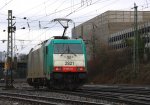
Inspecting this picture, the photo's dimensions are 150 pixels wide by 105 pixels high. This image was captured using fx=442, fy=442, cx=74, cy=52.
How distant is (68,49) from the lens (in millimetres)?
29344

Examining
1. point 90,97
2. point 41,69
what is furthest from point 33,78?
point 90,97

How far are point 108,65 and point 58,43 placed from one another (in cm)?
4376

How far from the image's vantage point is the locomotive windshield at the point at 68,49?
1148 inches

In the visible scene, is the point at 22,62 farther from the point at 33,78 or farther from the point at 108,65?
the point at 33,78

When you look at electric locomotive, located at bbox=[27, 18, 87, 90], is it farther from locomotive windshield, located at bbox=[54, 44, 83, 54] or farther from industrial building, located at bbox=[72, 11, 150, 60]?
industrial building, located at bbox=[72, 11, 150, 60]

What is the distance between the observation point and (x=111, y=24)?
331ft

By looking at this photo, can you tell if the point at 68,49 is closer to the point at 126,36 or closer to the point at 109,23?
the point at 126,36

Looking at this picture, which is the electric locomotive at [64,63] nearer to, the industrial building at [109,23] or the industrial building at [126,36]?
the industrial building at [126,36]

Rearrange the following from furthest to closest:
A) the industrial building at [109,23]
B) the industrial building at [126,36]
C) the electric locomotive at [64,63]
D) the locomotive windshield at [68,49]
→ 1. the industrial building at [109,23]
2. the industrial building at [126,36]
3. the locomotive windshield at [68,49]
4. the electric locomotive at [64,63]

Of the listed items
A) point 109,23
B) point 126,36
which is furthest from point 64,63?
point 109,23

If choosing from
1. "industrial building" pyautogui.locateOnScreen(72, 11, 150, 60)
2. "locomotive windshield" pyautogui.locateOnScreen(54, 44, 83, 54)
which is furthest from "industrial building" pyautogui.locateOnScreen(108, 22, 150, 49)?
"locomotive windshield" pyautogui.locateOnScreen(54, 44, 83, 54)

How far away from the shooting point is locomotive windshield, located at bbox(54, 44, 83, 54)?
29172 mm

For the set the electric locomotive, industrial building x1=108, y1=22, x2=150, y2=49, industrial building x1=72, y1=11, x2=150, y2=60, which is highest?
industrial building x1=72, y1=11, x2=150, y2=60

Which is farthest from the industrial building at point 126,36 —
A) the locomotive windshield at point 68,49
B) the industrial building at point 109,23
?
the locomotive windshield at point 68,49
